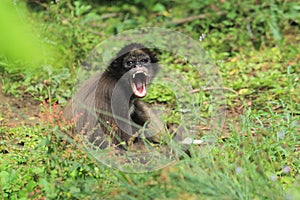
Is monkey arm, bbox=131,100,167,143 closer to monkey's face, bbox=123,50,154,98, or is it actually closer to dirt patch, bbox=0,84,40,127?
monkey's face, bbox=123,50,154,98

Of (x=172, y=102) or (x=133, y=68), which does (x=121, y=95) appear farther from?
(x=172, y=102)

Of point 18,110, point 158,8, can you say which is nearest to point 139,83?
point 18,110

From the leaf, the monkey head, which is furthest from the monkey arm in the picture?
the leaf

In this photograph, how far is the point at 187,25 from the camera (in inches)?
Answer: 327

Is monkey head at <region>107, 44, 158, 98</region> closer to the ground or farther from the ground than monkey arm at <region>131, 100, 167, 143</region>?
farther from the ground

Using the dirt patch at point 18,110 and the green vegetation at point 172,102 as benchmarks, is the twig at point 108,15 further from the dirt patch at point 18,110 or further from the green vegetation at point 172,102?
the dirt patch at point 18,110

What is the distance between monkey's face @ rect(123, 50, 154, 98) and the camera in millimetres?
5016

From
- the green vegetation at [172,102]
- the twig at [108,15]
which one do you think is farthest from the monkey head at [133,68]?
the twig at [108,15]

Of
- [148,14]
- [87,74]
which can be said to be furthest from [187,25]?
[87,74]

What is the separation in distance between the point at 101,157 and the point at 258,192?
3.46 feet

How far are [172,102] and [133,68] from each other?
5.08 feet

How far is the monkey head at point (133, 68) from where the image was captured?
16.5 feet

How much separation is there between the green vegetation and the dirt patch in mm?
39

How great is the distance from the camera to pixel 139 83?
16.7 feet
